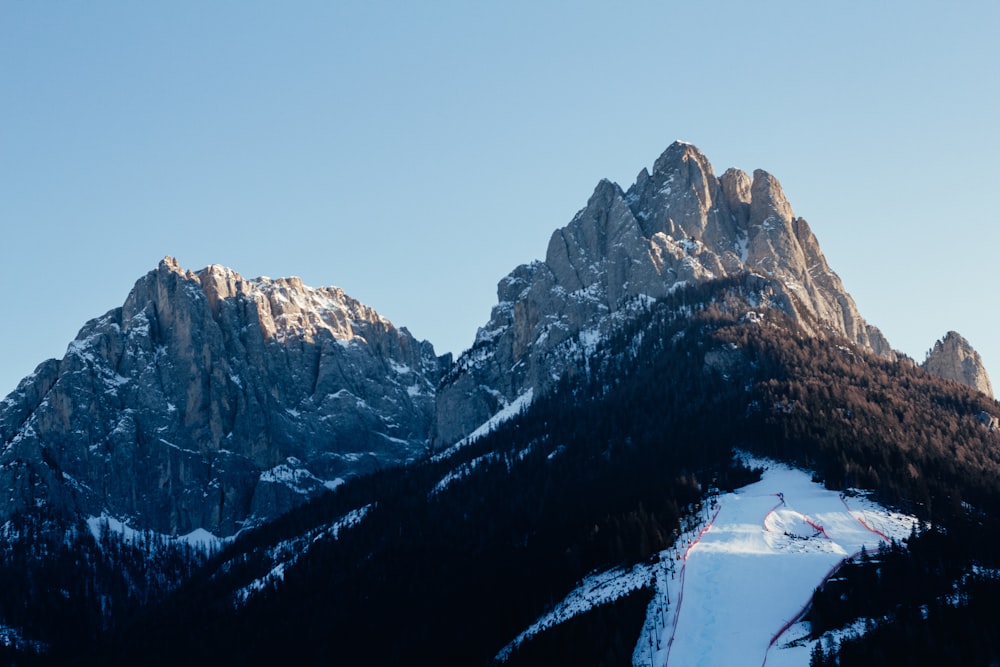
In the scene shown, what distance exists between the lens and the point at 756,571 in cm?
11581

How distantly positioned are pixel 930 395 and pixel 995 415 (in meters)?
9.13

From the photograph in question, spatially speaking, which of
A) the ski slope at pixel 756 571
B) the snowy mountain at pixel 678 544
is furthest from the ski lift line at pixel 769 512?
the snowy mountain at pixel 678 544

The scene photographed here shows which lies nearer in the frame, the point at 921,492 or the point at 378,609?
the point at 921,492

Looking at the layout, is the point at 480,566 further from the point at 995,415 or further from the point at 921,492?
the point at 995,415

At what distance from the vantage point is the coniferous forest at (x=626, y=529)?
10719cm

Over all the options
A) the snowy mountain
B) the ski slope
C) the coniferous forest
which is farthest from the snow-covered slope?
the coniferous forest

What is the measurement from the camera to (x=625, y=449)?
168250mm

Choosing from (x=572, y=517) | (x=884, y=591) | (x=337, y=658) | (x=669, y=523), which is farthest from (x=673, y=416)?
(x=884, y=591)

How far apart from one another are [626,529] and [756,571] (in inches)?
709

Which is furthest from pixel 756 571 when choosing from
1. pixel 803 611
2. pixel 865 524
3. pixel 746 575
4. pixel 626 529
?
pixel 626 529

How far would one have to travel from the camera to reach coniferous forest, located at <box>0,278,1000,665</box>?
107188 millimetres

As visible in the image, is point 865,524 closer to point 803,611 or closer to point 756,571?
point 756,571

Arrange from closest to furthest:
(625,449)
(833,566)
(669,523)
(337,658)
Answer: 1. (833,566)
2. (669,523)
3. (337,658)
4. (625,449)

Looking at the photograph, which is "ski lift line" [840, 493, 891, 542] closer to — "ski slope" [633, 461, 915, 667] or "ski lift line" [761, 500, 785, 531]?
"ski slope" [633, 461, 915, 667]
